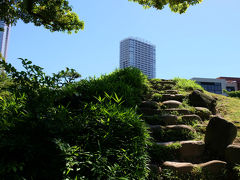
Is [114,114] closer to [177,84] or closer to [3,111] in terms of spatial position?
[3,111]

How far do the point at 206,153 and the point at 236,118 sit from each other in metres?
2.29

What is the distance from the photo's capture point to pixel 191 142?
139 inches

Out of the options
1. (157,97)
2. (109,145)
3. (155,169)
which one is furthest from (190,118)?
(109,145)

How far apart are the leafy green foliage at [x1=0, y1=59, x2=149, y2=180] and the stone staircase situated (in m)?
0.84

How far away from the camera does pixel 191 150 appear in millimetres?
3480

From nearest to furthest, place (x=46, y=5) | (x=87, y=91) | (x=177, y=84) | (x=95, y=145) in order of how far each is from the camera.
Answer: (x=95, y=145) → (x=87, y=91) → (x=177, y=84) → (x=46, y=5)

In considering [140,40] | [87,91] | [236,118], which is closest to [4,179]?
[87,91]

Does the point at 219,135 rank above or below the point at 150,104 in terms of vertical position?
below

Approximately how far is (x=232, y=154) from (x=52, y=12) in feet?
30.4

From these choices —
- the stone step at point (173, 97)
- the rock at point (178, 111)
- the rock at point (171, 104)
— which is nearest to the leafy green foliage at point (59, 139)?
the rock at point (178, 111)

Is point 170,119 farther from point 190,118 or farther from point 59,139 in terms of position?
point 59,139

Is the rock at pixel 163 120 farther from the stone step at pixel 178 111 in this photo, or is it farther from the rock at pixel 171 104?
the rock at pixel 171 104

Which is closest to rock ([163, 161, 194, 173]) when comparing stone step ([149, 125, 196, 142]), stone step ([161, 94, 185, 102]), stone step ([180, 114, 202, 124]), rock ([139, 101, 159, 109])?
stone step ([149, 125, 196, 142])

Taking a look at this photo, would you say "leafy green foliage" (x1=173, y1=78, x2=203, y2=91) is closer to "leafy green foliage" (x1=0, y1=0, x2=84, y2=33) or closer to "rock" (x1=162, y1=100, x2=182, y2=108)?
"rock" (x1=162, y1=100, x2=182, y2=108)
